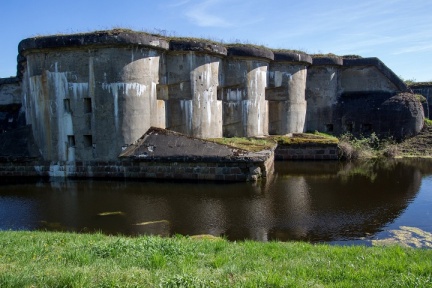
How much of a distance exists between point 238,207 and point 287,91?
1209cm

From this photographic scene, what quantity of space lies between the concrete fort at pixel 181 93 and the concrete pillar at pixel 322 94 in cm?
6

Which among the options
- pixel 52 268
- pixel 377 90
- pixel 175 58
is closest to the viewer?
pixel 52 268

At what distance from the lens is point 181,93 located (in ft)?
53.8

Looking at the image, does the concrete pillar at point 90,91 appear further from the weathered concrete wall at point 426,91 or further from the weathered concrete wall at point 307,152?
the weathered concrete wall at point 426,91

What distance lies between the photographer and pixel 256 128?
19219 mm

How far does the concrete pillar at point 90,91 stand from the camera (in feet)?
46.2

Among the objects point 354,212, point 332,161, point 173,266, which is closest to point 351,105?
point 332,161

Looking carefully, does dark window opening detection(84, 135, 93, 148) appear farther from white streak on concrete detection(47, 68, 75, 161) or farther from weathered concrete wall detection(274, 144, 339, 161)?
weathered concrete wall detection(274, 144, 339, 161)

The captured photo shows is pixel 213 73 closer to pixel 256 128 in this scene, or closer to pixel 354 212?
pixel 256 128

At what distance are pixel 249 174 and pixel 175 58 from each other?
639 cm

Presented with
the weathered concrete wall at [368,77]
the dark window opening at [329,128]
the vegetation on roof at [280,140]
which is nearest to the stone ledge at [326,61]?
the weathered concrete wall at [368,77]

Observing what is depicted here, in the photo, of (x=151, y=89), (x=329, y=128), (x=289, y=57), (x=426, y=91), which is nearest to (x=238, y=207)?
(x=151, y=89)

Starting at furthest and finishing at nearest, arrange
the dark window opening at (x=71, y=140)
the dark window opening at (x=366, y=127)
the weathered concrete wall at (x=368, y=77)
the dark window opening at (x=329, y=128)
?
the dark window opening at (x=329, y=128) < the weathered concrete wall at (x=368, y=77) < the dark window opening at (x=366, y=127) < the dark window opening at (x=71, y=140)

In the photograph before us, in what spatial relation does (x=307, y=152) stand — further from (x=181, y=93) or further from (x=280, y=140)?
(x=181, y=93)
